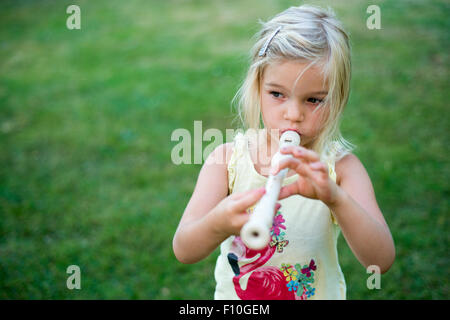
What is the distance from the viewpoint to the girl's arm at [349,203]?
54.1 inches

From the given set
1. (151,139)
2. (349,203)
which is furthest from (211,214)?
(151,139)

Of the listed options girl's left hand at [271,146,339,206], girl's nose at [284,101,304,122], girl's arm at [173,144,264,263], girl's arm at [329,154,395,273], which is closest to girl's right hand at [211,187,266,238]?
girl's arm at [173,144,264,263]

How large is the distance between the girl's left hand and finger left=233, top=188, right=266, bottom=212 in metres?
0.10

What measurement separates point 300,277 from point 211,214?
0.63m

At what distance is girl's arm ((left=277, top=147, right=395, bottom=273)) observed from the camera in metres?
1.38

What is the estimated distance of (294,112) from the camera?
64.9 inches

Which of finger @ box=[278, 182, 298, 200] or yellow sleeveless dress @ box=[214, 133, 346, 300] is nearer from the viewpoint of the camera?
finger @ box=[278, 182, 298, 200]

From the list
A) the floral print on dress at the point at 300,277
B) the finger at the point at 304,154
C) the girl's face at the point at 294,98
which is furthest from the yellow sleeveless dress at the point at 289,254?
the finger at the point at 304,154

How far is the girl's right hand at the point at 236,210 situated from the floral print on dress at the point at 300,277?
0.52 meters

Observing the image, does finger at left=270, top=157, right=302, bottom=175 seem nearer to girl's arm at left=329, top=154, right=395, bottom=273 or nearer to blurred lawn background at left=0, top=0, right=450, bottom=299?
girl's arm at left=329, top=154, right=395, bottom=273

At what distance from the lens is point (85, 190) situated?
4.48 meters
